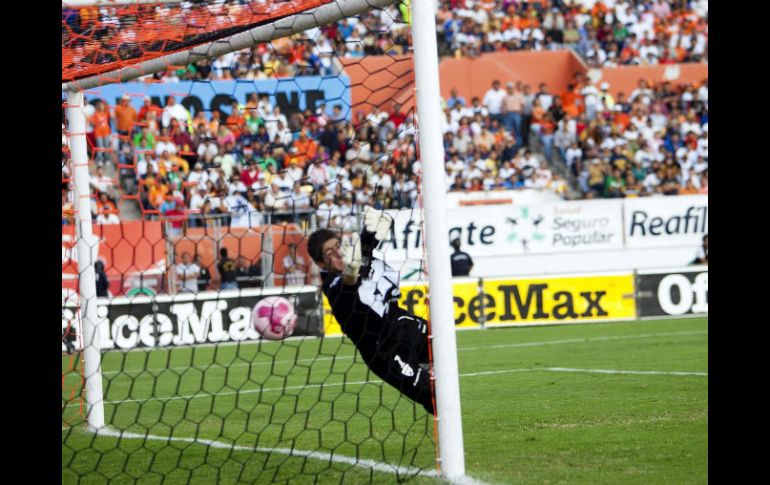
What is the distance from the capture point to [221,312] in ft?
54.5

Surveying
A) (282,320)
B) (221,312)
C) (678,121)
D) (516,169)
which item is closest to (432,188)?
(282,320)

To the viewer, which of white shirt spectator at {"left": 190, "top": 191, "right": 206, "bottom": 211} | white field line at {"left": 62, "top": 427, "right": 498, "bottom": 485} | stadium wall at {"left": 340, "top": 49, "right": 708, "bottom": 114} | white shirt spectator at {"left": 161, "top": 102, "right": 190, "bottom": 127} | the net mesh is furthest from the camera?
stadium wall at {"left": 340, "top": 49, "right": 708, "bottom": 114}

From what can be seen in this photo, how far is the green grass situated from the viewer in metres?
5.77

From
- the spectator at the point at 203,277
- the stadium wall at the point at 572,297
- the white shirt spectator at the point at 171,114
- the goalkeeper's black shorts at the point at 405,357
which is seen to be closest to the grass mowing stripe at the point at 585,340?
the stadium wall at the point at 572,297

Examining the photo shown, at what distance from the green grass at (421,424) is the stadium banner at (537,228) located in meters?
8.57

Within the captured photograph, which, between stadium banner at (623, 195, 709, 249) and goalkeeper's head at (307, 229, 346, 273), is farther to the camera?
stadium banner at (623, 195, 709, 249)

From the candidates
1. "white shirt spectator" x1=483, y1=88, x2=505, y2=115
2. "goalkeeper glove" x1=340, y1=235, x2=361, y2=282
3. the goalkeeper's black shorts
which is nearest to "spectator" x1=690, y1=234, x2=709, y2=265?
"white shirt spectator" x1=483, y1=88, x2=505, y2=115

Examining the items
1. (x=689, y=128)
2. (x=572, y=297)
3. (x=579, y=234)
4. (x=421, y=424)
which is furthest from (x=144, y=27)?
(x=689, y=128)

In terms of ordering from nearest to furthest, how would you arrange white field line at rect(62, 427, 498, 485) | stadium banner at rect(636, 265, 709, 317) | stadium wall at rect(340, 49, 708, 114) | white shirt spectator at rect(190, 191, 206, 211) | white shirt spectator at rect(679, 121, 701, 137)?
1. white field line at rect(62, 427, 498, 485)
2. white shirt spectator at rect(190, 191, 206, 211)
3. stadium banner at rect(636, 265, 709, 317)
4. white shirt spectator at rect(679, 121, 701, 137)
5. stadium wall at rect(340, 49, 708, 114)

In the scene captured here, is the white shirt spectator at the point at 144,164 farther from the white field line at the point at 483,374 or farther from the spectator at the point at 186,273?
the white field line at the point at 483,374

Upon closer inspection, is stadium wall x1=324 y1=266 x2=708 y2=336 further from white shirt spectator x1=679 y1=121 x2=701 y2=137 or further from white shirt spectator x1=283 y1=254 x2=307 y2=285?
white shirt spectator x1=679 y1=121 x2=701 y2=137

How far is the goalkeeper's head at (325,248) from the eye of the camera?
6.81 meters

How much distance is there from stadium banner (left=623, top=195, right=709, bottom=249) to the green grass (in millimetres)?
9458
